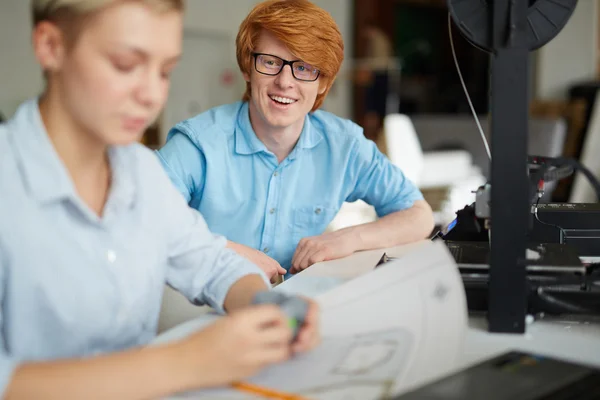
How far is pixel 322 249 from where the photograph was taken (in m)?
1.49

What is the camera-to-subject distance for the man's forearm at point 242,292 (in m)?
1.00

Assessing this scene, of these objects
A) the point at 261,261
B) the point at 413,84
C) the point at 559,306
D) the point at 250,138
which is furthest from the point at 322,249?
the point at 413,84

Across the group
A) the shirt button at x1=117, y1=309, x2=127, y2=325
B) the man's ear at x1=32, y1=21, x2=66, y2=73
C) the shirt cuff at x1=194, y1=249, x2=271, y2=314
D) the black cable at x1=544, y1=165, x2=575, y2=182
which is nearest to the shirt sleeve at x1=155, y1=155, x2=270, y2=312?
the shirt cuff at x1=194, y1=249, x2=271, y2=314

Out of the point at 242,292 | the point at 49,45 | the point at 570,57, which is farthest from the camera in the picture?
the point at 570,57

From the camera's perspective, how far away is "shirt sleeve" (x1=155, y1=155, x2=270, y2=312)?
3.29 ft

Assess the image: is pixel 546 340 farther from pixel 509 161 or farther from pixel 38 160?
pixel 38 160

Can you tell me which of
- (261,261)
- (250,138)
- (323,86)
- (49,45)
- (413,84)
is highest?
(49,45)

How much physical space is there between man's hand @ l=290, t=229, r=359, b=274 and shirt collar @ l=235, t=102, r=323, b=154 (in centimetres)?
28

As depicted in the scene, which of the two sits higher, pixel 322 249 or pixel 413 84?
pixel 322 249

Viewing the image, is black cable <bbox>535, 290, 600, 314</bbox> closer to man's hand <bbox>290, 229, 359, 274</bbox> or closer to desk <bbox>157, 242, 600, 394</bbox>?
desk <bbox>157, 242, 600, 394</bbox>

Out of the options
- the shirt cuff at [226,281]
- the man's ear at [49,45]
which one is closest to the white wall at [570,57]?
the shirt cuff at [226,281]

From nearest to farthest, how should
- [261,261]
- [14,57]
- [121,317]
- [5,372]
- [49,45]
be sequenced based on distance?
[5,372] → [49,45] → [121,317] → [261,261] → [14,57]

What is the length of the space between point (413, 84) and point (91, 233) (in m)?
9.09

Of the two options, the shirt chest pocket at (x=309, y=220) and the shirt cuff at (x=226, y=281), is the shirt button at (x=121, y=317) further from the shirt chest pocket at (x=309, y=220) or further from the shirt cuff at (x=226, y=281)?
the shirt chest pocket at (x=309, y=220)
